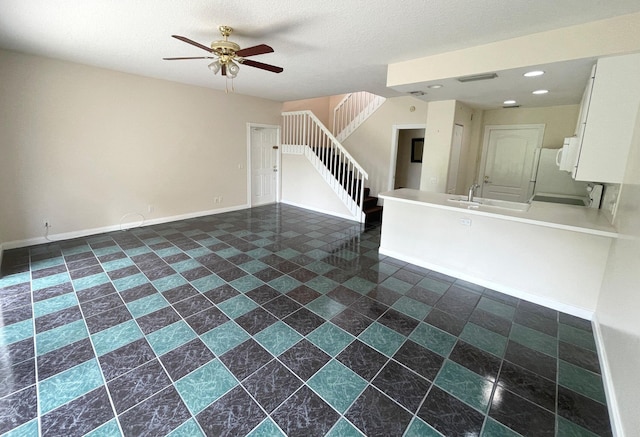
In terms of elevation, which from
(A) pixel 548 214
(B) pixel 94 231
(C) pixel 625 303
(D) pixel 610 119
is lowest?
(B) pixel 94 231

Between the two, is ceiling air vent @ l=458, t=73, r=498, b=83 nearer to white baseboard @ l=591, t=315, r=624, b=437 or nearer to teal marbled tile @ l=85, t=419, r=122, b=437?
white baseboard @ l=591, t=315, r=624, b=437

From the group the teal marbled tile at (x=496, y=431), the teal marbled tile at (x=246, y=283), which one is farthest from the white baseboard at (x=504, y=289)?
the teal marbled tile at (x=246, y=283)

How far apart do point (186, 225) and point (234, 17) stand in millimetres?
3934

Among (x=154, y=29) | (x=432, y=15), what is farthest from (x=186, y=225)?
(x=432, y=15)

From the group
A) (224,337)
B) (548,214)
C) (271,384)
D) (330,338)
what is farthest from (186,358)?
(548,214)

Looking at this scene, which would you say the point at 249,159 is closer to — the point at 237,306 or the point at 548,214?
the point at 237,306

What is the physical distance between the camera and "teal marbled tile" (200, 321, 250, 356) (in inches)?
88.3

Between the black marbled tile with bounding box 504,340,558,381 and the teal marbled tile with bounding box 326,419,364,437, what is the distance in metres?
1.39

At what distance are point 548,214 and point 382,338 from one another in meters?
2.32

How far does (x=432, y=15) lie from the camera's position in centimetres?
244

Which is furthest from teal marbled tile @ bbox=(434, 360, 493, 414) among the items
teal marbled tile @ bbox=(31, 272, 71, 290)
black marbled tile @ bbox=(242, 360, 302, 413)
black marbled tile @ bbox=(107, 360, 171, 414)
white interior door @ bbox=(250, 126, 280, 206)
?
white interior door @ bbox=(250, 126, 280, 206)

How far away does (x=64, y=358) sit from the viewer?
2.09 metres

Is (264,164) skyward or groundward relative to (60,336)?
skyward

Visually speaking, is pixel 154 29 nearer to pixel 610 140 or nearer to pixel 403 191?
pixel 403 191
